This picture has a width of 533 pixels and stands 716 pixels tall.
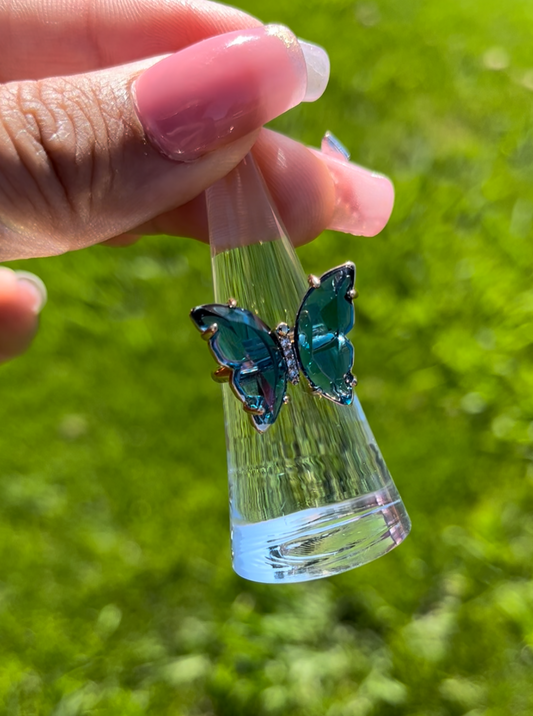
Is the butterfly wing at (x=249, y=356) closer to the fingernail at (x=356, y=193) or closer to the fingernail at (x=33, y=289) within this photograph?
the fingernail at (x=356, y=193)

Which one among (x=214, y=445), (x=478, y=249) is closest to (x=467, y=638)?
(x=214, y=445)

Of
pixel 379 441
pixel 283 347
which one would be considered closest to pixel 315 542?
pixel 283 347

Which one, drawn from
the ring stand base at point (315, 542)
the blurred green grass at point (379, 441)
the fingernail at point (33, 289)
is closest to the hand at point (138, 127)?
the fingernail at point (33, 289)

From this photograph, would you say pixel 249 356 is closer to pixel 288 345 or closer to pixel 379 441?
pixel 288 345

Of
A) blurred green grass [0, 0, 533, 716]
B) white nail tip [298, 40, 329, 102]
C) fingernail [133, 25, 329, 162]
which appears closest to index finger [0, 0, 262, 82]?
white nail tip [298, 40, 329, 102]

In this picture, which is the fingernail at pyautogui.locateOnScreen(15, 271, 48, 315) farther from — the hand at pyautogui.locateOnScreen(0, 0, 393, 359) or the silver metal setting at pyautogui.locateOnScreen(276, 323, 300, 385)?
the silver metal setting at pyautogui.locateOnScreen(276, 323, 300, 385)

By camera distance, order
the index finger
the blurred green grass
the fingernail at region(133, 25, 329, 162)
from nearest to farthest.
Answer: the fingernail at region(133, 25, 329, 162)
the index finger
the blurred green grass
